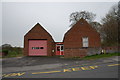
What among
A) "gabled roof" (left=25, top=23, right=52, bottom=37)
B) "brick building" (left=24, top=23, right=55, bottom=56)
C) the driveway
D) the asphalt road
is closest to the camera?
the asphalt road

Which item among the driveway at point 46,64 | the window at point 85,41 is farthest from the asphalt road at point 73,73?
the window at point 85,41

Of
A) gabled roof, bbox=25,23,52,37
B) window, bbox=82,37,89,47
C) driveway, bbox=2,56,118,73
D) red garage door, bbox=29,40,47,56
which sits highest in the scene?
gabled roof, bbox=25,23,52,37

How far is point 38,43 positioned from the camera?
27.6 meters

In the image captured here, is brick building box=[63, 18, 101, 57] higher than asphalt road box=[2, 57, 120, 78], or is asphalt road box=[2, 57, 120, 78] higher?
brick building box=[63, 18, 101, 57]

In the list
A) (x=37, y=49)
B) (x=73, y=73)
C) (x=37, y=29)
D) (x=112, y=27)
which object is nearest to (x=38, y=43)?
(x=37, y=49)

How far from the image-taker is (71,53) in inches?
852

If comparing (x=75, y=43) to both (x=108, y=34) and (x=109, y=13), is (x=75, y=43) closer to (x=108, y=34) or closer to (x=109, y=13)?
(x=108, y=34)

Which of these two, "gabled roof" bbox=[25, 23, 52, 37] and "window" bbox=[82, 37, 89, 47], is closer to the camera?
"window" bbox=[82, 37, 89, 47]

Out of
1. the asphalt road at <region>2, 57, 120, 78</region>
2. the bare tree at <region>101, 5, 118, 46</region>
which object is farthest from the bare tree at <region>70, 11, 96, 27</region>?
the asphalt road at <region>2, 57, 120, 78</region>

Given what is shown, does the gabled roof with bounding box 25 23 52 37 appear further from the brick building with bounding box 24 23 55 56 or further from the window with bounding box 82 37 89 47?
the window with bounding box 82 37 89 47

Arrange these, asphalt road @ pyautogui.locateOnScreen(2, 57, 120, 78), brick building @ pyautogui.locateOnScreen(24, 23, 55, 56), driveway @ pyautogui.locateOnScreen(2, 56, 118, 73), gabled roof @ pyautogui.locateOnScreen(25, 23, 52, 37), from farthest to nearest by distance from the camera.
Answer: gabled roof @ pyautogui.locateOnScreen(25, 23, 52, 37) → brick building @ pyautogui.locateOnScreen(24, 23, 55, 56) → driveway @ pyautogui.locateOnScreen(2, 56, 118, 73) → asphalt road @ pyautogui.locateOnScreen(2, 57, 120, 78)

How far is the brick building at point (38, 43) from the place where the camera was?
89.6 ft

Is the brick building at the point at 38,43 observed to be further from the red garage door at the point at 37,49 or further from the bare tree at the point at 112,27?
the bare tree at the point at 112,27

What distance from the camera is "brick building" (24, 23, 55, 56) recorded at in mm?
27312
